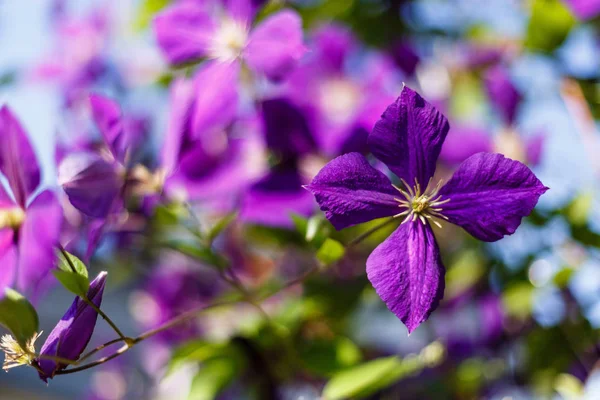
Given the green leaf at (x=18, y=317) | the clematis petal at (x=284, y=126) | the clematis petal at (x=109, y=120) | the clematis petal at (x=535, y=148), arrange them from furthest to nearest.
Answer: the clematis petal at (x=535, y=148), the clematis petal at (x=284, y=126), the clematis petal at (x=109, y=120), the green leaf at (x=18, y=317)

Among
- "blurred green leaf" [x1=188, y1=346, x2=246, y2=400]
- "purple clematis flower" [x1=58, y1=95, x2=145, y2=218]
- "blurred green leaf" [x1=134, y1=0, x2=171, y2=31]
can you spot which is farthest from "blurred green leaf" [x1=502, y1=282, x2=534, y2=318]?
"blurred green leaf" [x1=134, y1=0, x2=171, y2=31]

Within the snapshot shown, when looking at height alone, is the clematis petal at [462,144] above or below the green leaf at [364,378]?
above

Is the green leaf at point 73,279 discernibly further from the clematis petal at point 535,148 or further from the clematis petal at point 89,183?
the clematis petal at point 535,148

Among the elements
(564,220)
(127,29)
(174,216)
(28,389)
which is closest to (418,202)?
(174,216)

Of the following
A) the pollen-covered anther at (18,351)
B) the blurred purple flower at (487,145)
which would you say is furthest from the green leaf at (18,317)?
the blurred purple flower at (487,145)

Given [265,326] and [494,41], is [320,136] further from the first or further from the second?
[494,41]

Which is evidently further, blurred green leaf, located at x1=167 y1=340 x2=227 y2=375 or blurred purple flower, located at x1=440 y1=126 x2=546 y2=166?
blurred purple flower, located at x1=440 y1=126 x2=546 y2=166

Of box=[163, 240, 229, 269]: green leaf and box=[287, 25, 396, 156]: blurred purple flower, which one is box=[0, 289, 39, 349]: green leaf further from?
box=[287, 25, 396, 156]: blurred purple flower
